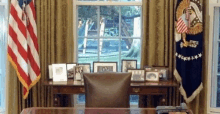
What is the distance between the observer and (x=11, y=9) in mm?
3850

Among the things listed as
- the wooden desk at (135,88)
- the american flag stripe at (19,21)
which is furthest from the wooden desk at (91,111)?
the american flag stripe at (19,21)

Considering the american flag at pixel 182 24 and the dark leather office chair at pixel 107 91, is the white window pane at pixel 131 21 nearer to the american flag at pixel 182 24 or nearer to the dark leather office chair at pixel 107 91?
the american flag at pixel 182 24

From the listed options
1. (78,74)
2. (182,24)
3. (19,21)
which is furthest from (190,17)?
(19,21)

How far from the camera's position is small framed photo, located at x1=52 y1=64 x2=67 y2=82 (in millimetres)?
3998

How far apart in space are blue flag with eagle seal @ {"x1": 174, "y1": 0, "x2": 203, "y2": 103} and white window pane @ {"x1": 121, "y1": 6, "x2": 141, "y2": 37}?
1.98 feet

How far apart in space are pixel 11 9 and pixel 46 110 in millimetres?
1546

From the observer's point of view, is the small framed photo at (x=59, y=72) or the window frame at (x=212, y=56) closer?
the small framed photo at (x=59, y=72)

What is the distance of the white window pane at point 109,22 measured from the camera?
14.6 ft

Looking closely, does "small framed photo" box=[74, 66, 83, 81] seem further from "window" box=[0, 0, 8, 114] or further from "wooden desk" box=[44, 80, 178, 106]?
"window" box=[0, 0, 8, 114]

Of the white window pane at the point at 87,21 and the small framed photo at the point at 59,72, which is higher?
the white window pane at the point at 87,21

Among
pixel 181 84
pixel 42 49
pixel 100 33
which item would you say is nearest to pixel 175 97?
pixel 181 84

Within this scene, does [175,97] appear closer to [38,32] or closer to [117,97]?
[117,97]

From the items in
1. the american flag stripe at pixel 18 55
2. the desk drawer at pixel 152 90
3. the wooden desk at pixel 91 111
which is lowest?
the wooden desk at pixel 91 111

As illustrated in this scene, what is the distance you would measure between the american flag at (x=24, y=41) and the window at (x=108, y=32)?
25.7 inches
